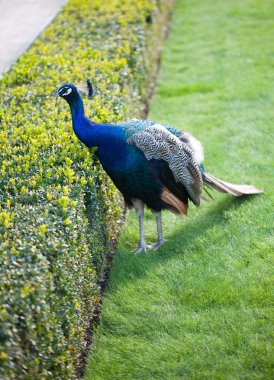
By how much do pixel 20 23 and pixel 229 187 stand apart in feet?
19.0

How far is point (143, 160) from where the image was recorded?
4.85 metres

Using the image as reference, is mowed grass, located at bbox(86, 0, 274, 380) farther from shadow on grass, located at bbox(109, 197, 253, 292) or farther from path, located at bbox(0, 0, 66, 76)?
path, located at bbox(0, 0, 66, 76)

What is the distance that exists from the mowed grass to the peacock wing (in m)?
0.52

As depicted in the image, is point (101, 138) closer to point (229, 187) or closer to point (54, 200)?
point (54, 200)

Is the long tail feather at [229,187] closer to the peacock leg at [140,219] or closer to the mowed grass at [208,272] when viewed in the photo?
the mowed grass at [208,272]

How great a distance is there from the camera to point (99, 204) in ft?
16.0

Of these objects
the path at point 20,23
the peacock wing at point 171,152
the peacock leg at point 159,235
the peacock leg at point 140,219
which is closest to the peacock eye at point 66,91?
the peacock wing at point 171,152

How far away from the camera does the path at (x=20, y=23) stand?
8930mm

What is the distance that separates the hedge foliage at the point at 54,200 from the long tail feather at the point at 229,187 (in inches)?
31.6

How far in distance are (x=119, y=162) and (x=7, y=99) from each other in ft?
5.64

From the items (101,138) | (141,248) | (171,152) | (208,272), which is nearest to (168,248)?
(141,248)

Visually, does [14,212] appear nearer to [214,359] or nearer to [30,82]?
[214,359]

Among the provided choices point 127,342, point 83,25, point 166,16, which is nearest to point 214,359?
point 127,342

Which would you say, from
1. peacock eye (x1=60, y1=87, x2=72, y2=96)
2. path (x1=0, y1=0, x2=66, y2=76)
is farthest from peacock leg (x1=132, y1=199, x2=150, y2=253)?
path (x1=0, y1=0, x2=66, y2=76)
